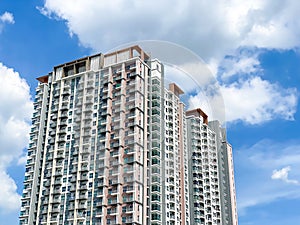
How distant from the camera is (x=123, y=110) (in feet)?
42.2

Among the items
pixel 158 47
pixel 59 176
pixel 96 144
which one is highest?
pixel 96 144

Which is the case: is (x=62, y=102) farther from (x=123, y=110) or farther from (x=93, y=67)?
(x=123, y=110)

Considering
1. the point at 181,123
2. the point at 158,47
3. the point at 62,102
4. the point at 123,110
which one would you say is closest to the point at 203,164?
the point at 181,123

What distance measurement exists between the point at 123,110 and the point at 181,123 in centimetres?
355

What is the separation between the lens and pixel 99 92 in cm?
1378

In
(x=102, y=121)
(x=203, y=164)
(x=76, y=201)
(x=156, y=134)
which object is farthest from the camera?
(x=203, y=164)

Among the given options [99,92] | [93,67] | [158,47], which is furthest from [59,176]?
[158,47]

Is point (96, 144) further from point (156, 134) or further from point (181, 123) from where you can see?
point (181, 123)

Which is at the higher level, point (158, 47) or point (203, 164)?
point (203, 164)

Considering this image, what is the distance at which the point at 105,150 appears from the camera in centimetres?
1236

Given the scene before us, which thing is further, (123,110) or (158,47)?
(123,110)

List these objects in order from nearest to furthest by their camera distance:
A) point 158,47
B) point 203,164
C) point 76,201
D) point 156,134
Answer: point 158,47
point 156,134
point 76,201
point 203,164

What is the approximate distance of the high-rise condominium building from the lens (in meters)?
11.7

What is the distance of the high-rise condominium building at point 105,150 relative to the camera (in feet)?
38.5
